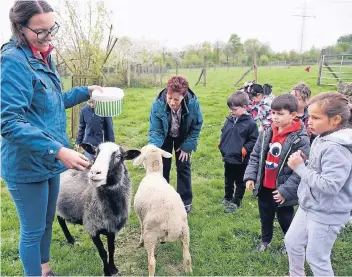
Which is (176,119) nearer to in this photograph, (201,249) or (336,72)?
(201,249)

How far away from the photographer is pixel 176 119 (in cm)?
446

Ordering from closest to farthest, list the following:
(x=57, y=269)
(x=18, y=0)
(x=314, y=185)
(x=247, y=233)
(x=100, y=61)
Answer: (x=18, y=0) → (x=314, y=185) → (x=57, y=269) → (x=247, y=233) → (x=100, y=61)

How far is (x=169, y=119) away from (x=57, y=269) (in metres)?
2.22

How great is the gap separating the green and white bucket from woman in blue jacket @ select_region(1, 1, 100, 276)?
70cm

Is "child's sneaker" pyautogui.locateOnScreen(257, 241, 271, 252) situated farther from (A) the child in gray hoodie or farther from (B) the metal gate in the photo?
(B) the metal gate

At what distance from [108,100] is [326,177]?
88.3 inches

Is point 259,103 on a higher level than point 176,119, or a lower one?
higher

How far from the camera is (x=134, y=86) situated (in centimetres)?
2183

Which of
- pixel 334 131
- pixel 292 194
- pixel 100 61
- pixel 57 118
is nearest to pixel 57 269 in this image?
pixel 57 118

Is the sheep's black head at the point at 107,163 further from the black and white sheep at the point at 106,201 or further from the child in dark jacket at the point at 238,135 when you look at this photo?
the child in dark jacket at the point at 238,135

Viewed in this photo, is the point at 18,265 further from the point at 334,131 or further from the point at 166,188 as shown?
the point at 334,131

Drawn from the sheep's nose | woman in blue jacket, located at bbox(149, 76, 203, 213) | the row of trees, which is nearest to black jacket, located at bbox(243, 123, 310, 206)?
woman in blue jacket, located at bbox(149, 76, 203, 213)

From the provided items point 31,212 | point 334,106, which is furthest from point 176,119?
point 31,212

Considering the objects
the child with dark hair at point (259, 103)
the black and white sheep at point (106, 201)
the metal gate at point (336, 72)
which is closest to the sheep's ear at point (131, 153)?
the black and white sheep at point (106, 201)
